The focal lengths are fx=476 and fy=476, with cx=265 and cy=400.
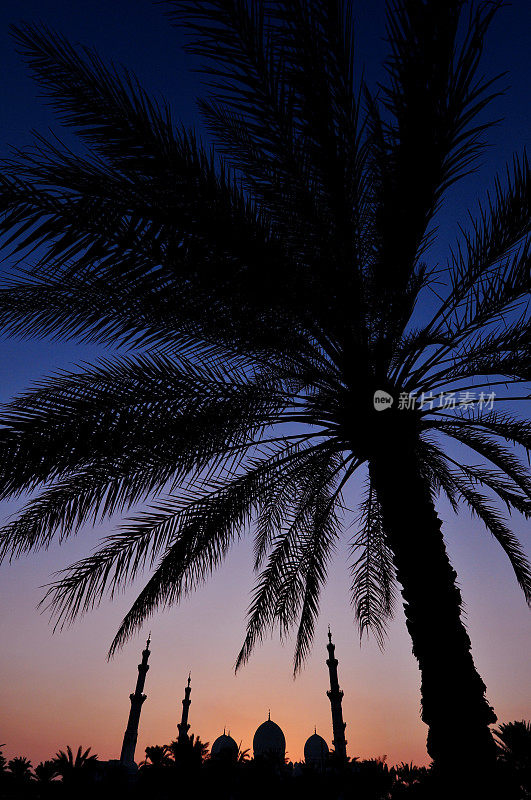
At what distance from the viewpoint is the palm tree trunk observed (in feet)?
11.6

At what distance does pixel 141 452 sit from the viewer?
173 inches

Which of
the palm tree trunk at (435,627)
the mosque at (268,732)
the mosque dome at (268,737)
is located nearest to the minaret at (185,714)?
the mosque at (268,732)

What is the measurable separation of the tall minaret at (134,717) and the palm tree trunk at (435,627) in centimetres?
3084

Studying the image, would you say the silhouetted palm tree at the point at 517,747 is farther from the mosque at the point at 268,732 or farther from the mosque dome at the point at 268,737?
the mosque dome at the point at 268,737

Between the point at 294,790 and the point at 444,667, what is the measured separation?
512 cm

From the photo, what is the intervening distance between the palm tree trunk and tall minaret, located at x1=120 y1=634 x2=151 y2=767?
30.8 m

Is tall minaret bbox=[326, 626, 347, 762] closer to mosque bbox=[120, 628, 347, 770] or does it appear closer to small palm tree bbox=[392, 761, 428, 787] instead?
mosque bbox=[120, 628, 347, 770]

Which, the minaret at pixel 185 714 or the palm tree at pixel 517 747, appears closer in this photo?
the palm tree at pixel 517 747

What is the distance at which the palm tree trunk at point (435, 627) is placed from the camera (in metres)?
3.54

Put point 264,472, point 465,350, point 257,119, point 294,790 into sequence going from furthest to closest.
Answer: point 294,790 < point 264,472 < point 465,350 < point 257,119

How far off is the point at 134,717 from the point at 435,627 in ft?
108

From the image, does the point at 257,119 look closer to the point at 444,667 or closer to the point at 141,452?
the point at 141,452

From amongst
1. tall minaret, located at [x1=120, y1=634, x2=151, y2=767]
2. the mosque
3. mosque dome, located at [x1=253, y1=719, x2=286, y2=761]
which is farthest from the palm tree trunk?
mosque dome, located at [x1=253, y1=719, x2=286, y2=761]

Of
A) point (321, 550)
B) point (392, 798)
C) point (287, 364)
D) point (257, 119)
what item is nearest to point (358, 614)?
point (321, 550)
